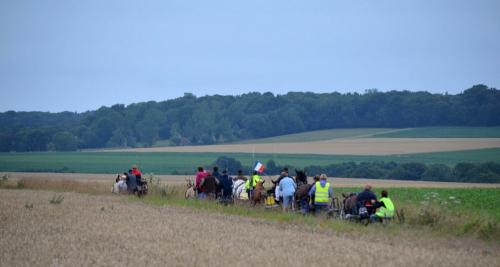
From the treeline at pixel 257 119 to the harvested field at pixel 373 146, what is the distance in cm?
1568

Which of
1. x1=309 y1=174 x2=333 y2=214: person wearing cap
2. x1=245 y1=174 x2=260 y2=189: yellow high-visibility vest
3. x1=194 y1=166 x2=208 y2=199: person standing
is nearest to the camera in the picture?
x1=309 y1=174 x2=333 y2=214: person wearing cap

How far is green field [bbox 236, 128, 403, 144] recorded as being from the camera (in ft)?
345

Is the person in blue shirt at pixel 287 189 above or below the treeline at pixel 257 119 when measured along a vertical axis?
below

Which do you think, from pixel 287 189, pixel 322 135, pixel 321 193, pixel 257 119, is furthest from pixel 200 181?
pixel 257 119

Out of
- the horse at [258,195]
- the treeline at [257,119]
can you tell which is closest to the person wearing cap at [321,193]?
the horse at [258,195]

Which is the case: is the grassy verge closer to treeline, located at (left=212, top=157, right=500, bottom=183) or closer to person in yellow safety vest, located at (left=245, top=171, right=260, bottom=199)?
person in yellow safety vest, located at (left=245, top=171, right=260, bottom=199)

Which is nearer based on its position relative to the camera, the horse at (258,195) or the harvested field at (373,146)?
the horse at (258,195)

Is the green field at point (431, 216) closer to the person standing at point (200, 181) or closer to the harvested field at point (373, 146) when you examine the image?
the person standing at point (200, 181)

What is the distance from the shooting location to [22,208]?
1002 inches

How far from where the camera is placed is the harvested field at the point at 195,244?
1568cm

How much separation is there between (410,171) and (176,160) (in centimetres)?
2432

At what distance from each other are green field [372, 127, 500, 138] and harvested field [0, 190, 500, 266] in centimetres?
7340

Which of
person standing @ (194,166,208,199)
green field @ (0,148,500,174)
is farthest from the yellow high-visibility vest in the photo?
green field @ (0,148,500,174)

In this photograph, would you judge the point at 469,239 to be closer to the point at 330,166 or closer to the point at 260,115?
the point at 330,166
